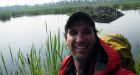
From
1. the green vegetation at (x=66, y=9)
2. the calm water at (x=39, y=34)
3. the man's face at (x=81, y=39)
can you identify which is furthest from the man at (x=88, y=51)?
the green vegetation at (x=66, y=9)

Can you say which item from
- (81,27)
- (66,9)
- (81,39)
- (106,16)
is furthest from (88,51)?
(66,9)

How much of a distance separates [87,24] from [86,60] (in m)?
0.28

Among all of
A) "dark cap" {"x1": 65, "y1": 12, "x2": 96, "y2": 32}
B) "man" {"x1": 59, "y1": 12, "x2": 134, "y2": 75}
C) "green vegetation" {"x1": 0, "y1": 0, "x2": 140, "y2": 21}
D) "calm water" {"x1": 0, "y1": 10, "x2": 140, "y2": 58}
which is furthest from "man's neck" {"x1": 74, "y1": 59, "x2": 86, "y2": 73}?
"green vegetation" {"x1": 0, "y1": 0, "x2": 140, "y2": 21}

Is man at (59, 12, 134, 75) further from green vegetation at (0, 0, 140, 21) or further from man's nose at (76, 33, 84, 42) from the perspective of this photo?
green vegetation at (0, 0, 140, 21)

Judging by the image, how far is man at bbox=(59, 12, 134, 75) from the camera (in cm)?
186

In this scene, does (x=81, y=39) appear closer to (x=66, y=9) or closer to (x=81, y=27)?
(x=81, y=27)

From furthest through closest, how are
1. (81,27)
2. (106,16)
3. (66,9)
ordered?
(66,9) → (106,16) → (81,27)

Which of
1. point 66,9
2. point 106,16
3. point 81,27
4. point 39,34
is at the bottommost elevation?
point 66,9

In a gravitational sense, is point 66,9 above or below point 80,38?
below

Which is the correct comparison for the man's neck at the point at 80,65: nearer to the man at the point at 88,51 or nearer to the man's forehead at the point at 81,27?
the man at the point at 88,51

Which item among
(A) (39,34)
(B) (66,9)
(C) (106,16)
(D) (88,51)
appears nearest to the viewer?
(D) (88,51)

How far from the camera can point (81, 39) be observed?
1.96m

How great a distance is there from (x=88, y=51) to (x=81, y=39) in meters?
0.10

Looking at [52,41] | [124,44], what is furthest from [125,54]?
[52,41]
